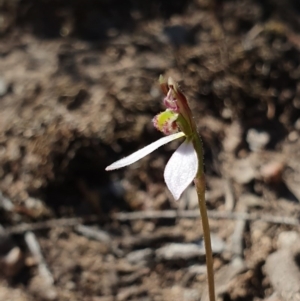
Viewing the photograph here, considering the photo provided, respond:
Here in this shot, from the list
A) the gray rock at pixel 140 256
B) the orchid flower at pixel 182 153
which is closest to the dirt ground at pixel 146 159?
the gray rock at pixel 140 256

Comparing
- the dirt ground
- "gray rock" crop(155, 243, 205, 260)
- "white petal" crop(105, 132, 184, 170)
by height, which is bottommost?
"gray rock" crop(155, 243, 205, 260)

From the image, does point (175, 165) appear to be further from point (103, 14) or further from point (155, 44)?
point (103, 14)

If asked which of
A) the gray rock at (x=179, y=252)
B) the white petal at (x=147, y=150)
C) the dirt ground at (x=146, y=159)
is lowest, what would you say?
the gray rock at (x=179, y=252)

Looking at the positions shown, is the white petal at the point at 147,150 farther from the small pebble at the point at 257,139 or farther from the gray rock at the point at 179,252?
the small pebble at the point at 257,139

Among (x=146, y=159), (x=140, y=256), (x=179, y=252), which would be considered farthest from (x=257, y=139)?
(x=140, y=256)

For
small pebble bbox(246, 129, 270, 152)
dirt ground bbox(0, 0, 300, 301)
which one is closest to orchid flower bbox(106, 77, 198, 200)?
dirt ground bbox(0, 0, 300, 301)

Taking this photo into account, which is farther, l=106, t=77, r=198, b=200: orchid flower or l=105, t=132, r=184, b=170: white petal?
l=105, t=132, r=184, b=170: white petal

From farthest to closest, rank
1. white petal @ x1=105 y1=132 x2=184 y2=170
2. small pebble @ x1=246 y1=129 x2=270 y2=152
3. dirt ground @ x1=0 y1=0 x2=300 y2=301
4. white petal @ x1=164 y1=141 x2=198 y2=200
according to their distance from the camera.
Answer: small pebble @ x1=246 y1=129 x2=270 y2=152
dirt ground @ x1=0 y1=0 x2=300 y2=301
white petal @ x1=105 y1=132 x2=184 y2=170
white petal @ x1=164 y1=141 x2=198 y2=200

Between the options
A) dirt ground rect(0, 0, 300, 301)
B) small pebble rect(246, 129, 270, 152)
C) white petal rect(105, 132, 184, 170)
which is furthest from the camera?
small pebble rect(246, 129, 270, 152)

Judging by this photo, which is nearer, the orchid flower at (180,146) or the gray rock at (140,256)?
the orchid flower at (180,146)

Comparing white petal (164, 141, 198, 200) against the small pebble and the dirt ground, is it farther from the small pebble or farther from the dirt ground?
the small pebble
